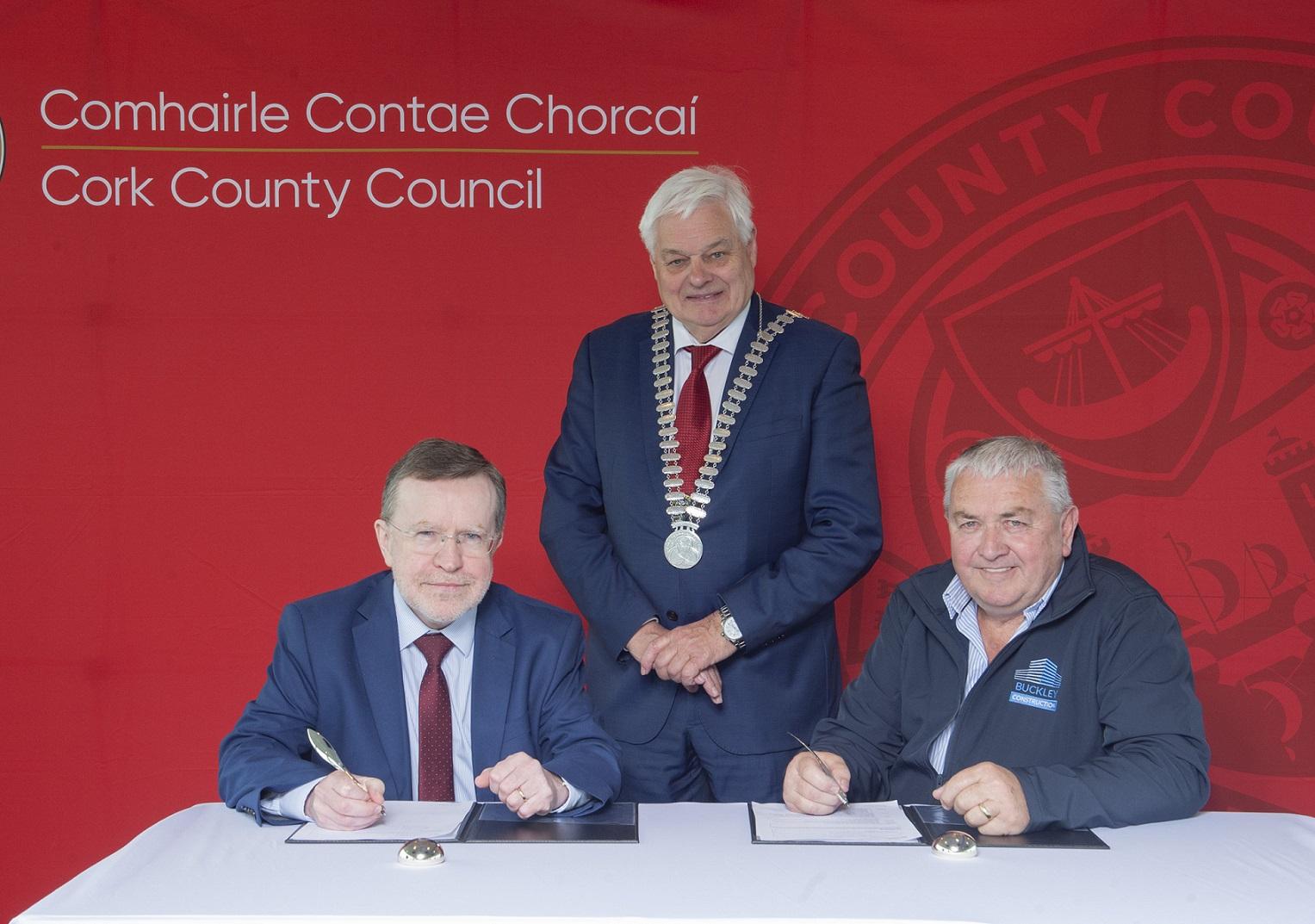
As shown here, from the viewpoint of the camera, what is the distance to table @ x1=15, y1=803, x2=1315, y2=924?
154 cm

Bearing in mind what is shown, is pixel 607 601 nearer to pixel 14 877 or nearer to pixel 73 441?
pixel 73 441

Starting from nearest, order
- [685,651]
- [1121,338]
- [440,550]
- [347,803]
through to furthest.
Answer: [347,803] → [440,550] → [685,651] → [1121,338]

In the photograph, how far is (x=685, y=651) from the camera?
271 cm

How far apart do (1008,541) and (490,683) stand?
954 mm

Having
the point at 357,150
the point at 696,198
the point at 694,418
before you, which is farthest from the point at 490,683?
the point at 357,150

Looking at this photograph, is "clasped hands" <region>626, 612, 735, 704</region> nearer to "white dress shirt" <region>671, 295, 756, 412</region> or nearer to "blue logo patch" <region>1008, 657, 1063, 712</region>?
"white dress shirt" <region>671, 295, 756, 412</region>

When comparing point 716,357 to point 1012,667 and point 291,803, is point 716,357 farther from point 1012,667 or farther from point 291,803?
point 291,803

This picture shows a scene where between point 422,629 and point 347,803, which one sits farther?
point 422,629

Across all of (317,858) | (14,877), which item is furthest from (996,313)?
(14,877)

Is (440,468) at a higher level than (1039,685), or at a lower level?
higher

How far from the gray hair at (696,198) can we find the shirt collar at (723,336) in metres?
0.17

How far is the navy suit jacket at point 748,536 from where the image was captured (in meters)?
2.76

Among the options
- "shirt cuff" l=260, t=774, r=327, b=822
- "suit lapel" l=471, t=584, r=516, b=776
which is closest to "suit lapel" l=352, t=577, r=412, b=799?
"suit lapel" l=471, t=584, r=516, b=776

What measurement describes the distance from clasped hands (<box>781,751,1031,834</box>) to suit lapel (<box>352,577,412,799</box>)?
26.5 inches
